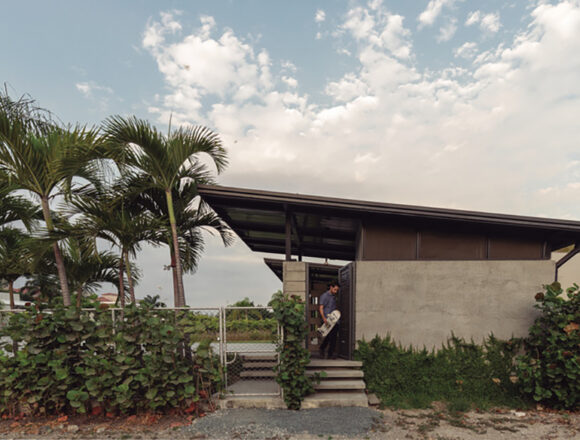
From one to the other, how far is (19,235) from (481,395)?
14315 mm

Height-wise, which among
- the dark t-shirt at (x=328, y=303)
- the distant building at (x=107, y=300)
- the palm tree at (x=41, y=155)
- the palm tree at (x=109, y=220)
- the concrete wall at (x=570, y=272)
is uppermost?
the palm tree at (x=41, y=155)

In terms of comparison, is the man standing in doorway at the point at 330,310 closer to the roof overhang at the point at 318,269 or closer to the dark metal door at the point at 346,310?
the dark metal door at the point at 346,310

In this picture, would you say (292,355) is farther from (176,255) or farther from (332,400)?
(176,255)

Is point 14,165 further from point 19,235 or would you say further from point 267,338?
point 267,338

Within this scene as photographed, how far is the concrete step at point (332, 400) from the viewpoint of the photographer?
666cm

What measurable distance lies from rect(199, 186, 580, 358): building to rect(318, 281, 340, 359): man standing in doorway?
267 millimetres

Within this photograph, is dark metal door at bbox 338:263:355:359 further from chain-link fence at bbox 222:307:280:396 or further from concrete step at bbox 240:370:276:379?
concrete step at bbox 240:370:276:379

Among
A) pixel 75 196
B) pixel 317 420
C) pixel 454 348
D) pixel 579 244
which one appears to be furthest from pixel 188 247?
pixel 579 244

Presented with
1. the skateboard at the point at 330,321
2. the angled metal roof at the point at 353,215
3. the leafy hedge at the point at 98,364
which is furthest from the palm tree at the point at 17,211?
the skateboard at the point at 330,321

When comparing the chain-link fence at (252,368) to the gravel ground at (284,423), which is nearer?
the gravel ground at (284,423)

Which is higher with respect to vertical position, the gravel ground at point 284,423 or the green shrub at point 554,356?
the green shrub at point 554,356

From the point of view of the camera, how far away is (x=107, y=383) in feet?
20.2

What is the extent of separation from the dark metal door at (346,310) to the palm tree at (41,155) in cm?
587

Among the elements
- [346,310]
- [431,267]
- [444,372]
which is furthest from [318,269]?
[444,372]
